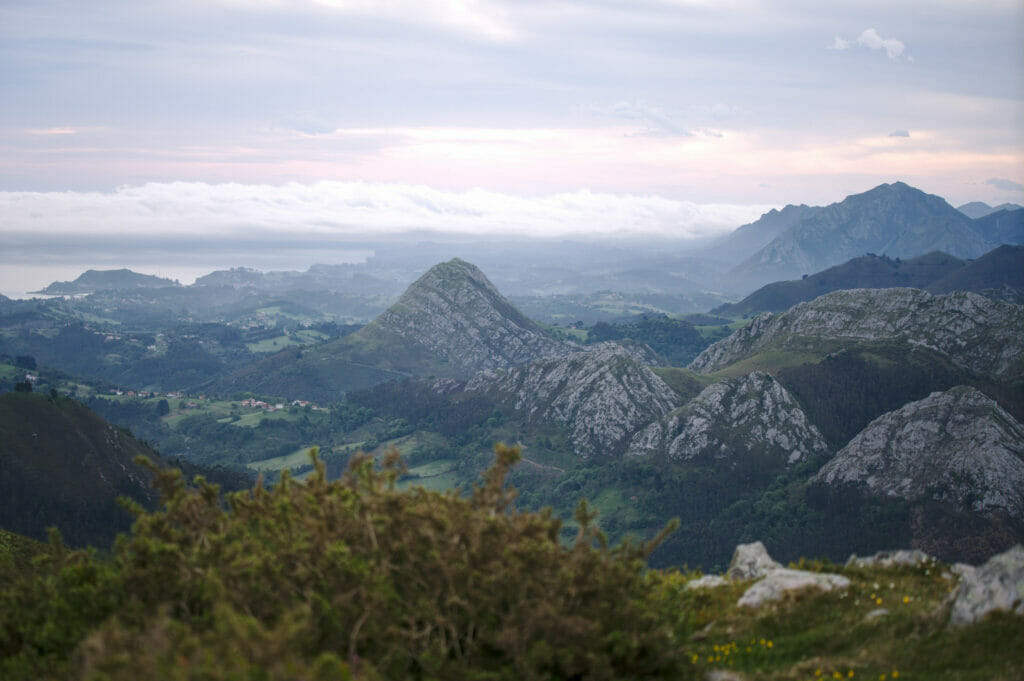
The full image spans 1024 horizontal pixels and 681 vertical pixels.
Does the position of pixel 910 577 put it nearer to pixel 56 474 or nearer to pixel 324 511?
pixel 324 511

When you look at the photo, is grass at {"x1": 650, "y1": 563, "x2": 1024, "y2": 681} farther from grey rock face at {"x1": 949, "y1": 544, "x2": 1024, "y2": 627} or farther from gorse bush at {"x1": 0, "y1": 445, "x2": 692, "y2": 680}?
gorse bush at {"x1": 0, "y1": 445, "x2": 692, "y2": 680}

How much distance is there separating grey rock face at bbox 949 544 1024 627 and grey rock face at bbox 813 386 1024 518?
511ft

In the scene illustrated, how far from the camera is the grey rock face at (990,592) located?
30031 millimetres

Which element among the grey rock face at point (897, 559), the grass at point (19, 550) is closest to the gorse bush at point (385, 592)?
the grey rock face at point (897, 559)

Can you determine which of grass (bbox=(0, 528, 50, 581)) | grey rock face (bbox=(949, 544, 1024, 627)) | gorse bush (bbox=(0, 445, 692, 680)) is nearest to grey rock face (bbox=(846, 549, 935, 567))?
grey rock face (bbox=(949, 544, 1024, 627))

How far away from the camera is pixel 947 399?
586ft

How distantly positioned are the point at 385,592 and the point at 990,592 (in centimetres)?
2680

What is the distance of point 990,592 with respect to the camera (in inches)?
1201

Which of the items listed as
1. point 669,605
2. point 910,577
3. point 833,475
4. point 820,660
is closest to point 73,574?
point 669,605

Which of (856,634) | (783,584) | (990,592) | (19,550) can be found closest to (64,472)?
(19,550)

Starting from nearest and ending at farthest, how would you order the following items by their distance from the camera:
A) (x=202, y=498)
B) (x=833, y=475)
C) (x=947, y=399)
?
(x=202, y=498) → (x=947, y=399) → (x=833, y=475)

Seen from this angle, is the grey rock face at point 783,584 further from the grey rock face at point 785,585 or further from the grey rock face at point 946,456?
the grey rock face at point 946,456

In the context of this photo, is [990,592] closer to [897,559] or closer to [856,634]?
[856,634]

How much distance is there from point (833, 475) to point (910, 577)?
168079 millimetres
